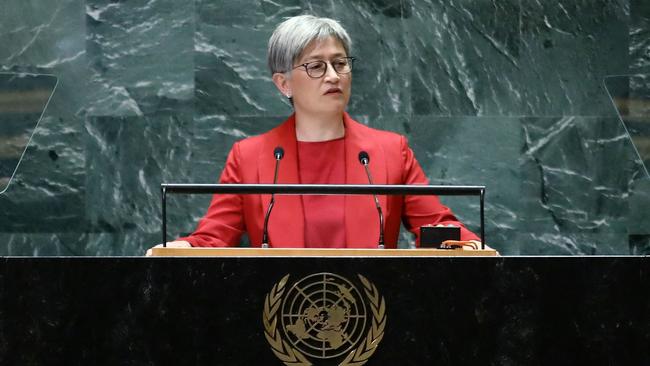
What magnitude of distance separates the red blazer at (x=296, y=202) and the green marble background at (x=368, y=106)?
3.71 ft

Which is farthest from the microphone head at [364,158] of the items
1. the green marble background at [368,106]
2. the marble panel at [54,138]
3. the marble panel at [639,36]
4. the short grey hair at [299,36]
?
the marble panel at [639,36]

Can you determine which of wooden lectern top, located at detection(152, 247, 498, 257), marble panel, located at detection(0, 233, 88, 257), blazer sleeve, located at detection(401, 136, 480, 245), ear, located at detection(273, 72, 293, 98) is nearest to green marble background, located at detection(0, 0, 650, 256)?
marble panel, located at detection(0, 233, 88, 257)

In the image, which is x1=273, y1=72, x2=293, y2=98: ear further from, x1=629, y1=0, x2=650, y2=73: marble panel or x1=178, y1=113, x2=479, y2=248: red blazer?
x1=629, y1=0, x2=650, y2=73: marble panel

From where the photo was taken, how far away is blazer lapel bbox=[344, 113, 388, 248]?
3295 mm

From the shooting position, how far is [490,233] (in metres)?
4.65

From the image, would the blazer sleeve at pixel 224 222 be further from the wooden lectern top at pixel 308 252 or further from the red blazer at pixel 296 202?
the wooden lectern top at pixel 308 252

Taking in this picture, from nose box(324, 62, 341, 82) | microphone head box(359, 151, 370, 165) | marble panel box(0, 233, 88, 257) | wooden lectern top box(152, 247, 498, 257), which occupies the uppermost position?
nose box(324, 62, 341, 82)

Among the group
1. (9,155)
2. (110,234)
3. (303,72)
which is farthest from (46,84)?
(303,72)

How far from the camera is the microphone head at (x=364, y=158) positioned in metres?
3.19

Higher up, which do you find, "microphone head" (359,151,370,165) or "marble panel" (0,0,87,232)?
"marble panel" (0,0,87,232)
